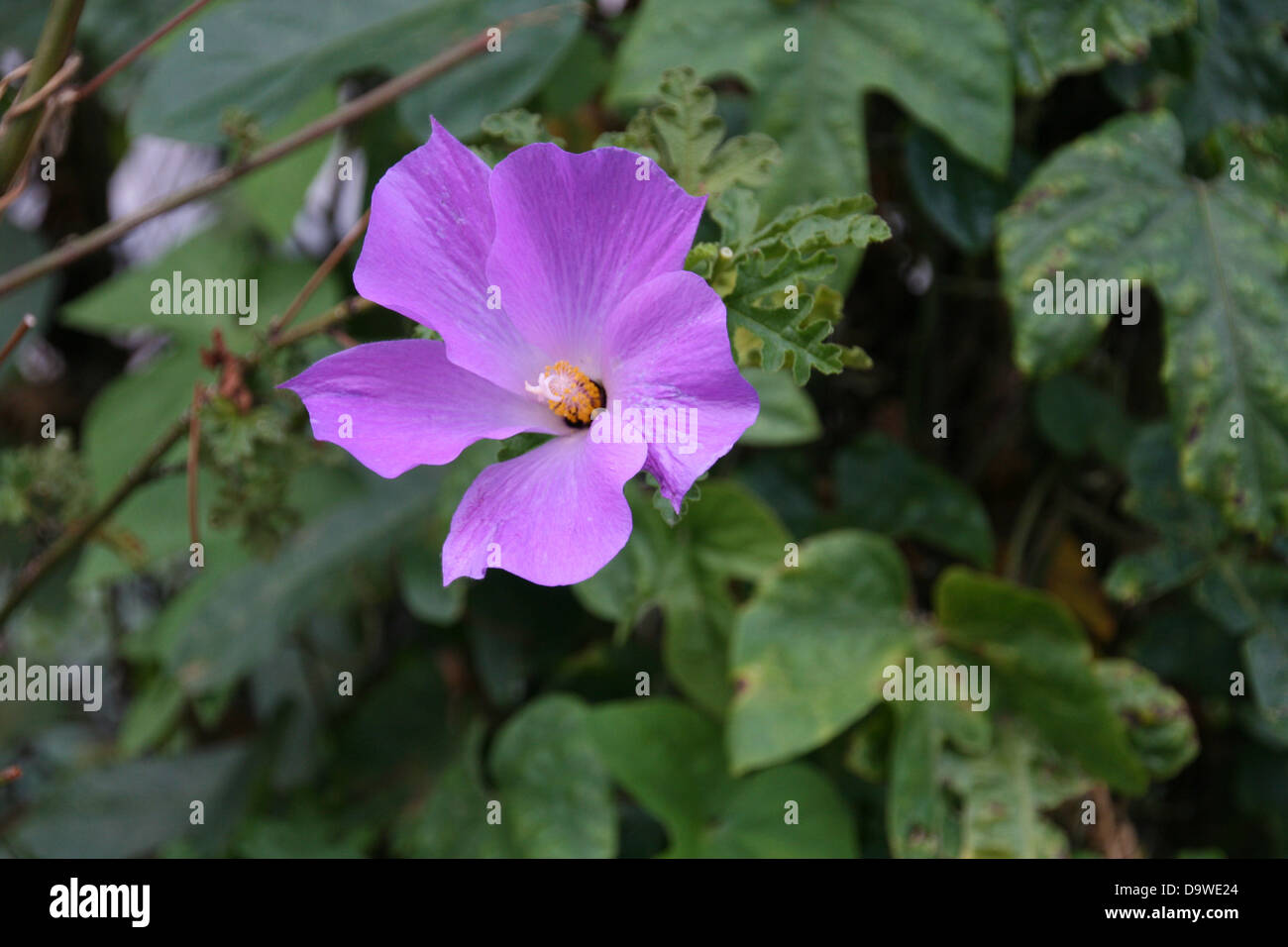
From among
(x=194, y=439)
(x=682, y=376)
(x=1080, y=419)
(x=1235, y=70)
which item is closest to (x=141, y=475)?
(x=194, y=439)

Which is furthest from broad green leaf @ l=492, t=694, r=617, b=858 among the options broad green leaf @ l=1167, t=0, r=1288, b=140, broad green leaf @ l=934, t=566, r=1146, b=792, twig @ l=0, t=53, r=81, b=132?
broad green leaf @ l=1167, t=0, r=1288, b=140

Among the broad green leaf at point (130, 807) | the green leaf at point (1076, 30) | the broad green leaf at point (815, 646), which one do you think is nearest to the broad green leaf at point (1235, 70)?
the green leaf at point (1076, 30)

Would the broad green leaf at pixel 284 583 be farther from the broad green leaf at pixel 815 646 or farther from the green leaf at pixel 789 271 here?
the green leaf at pixel 789 271

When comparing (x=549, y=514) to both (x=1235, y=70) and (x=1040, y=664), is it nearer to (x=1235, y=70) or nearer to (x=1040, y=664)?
(x=1040, y=664)

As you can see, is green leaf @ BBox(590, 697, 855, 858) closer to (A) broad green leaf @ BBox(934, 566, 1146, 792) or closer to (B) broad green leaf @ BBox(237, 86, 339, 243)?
(A) broad green leaf @ BBox(934, 566, 1146, 792)
